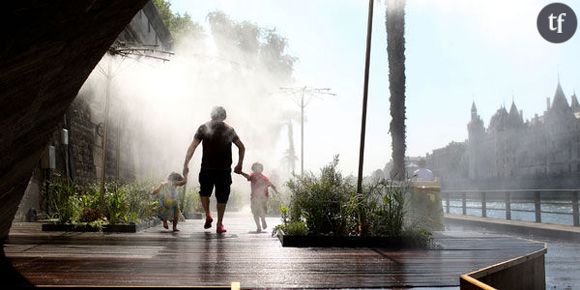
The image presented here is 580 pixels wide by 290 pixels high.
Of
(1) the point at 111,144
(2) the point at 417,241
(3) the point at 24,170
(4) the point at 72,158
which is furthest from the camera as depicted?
(1) the point at 111,144

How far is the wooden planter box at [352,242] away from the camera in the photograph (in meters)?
7.13

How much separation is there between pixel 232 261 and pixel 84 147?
1043 cm

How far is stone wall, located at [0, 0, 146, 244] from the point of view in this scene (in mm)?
3451

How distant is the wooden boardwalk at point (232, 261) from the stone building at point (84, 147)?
13.5 ft

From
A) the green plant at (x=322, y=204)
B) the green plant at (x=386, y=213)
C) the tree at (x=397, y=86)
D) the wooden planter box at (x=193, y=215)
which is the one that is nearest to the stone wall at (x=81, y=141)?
the wooden planter box at (x=193, y=215)

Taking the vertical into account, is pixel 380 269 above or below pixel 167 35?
below

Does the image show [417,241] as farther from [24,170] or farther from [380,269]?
[24,170]

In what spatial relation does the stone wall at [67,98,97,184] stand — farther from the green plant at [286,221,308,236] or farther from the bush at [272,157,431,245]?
the green plant at [286,221,308,236]

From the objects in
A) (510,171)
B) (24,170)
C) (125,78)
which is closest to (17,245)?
(24,170)

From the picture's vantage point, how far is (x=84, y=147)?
14.8 m

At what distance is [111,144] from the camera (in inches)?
719

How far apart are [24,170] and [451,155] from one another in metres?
154

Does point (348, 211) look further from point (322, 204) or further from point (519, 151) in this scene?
point (519, 151)

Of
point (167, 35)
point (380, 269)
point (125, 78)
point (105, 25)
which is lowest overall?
point (380, 269)
